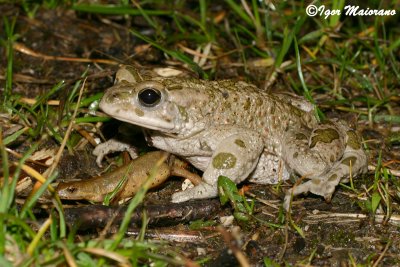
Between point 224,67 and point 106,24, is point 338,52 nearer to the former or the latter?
point 224,67

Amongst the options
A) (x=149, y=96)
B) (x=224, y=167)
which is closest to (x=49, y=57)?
(x=149, y=96)

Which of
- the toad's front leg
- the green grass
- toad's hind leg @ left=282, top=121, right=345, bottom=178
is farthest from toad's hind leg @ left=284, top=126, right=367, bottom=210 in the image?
the toad's front leg

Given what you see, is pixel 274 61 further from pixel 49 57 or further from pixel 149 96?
pixel 49 57

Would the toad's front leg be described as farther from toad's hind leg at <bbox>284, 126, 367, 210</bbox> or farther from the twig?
the twig

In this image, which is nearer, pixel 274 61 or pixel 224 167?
pixel 224 167

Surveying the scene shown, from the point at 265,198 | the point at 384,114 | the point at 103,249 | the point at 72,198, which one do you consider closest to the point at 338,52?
the point at 384,114


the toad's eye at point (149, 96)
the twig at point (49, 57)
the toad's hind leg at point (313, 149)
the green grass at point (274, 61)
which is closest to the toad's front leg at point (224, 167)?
the green grass at point (274, 61)

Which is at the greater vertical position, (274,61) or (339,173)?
(274,61)
